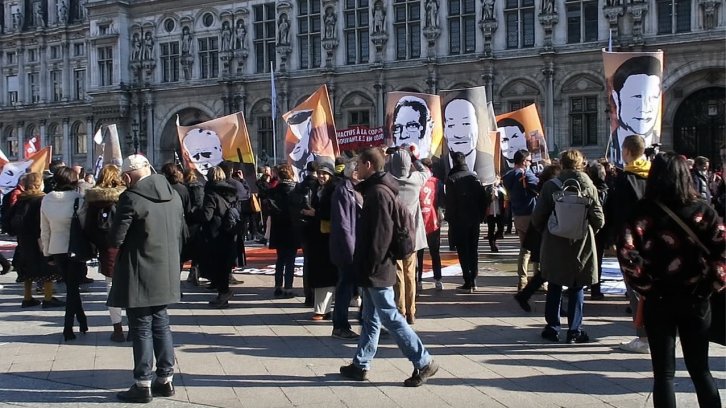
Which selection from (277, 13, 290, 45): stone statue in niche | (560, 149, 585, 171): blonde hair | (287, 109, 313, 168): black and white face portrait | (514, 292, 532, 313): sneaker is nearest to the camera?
(560, 149, 585, 171): blonde hair

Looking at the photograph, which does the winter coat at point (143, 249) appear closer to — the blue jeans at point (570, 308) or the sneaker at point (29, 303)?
the blue jeans at point (570, 308)

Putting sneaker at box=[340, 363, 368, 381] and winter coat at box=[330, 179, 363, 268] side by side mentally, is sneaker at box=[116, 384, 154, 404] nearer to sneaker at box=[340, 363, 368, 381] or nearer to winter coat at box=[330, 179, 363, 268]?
sneaker at box=[340, 363, 368, 381]

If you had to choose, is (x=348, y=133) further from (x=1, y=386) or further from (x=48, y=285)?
(x=1, y=386)

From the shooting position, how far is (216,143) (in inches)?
686

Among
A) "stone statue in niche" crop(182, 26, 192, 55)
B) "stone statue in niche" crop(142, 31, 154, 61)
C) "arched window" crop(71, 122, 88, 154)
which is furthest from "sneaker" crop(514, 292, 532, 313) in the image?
"arched window" crop(71, 122, 88, 154)

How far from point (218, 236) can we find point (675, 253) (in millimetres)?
7395

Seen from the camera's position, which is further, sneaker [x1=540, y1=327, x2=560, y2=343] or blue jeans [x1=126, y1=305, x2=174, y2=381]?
sneaker [x1=540, y1=327, x2=560, y2=343]

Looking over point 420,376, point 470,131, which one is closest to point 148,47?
point 470,131

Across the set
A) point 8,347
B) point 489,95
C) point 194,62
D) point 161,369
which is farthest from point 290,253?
point 194,62

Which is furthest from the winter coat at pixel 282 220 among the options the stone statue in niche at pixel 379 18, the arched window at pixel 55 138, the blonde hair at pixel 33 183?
Result: the arched window at pixel 55 138

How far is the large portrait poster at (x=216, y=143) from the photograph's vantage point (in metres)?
17.2

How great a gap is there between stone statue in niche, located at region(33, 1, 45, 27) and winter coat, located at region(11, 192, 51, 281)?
147 feet

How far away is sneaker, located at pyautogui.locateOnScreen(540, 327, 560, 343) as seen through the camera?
8.27 m

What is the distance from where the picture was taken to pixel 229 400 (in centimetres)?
639
